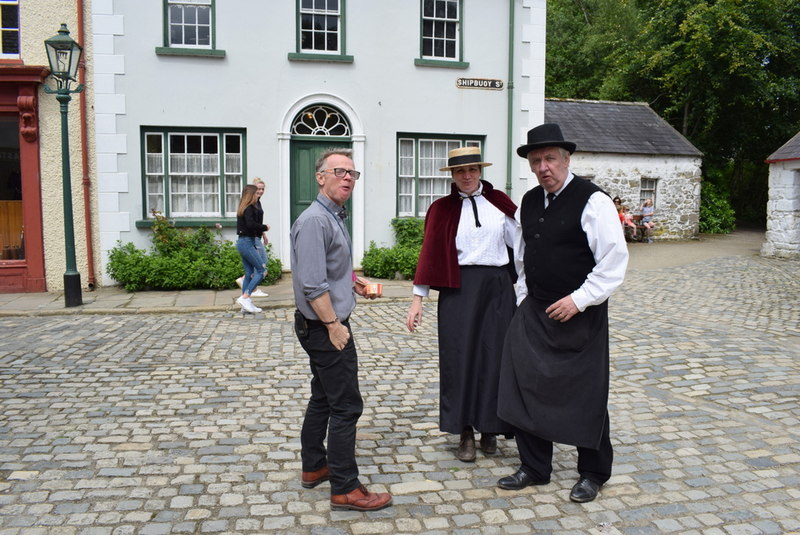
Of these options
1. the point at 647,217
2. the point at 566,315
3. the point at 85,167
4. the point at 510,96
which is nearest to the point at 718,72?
the point at 647,217

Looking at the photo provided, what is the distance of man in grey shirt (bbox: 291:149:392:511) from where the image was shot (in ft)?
11.8

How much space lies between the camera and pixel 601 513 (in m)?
3.74

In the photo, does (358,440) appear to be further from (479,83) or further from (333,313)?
(479,83)

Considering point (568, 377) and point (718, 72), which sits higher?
point (718, 72)

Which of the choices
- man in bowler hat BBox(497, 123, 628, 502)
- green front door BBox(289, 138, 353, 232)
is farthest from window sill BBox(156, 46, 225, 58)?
man in bowler hat BBox(497, 123, 628, 502)

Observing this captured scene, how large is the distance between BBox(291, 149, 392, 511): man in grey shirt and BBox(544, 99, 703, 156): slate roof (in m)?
17.1

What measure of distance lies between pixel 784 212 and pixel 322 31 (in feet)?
38.7

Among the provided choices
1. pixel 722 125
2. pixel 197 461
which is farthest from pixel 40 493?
pixel 722 125

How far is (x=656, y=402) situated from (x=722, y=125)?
2391cm

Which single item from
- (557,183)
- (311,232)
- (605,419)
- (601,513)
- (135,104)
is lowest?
(601,513)

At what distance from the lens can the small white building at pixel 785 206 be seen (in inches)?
666

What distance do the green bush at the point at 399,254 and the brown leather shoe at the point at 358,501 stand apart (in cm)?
865

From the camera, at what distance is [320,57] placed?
12.6 metres

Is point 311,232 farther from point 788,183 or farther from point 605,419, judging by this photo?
point 788,183
